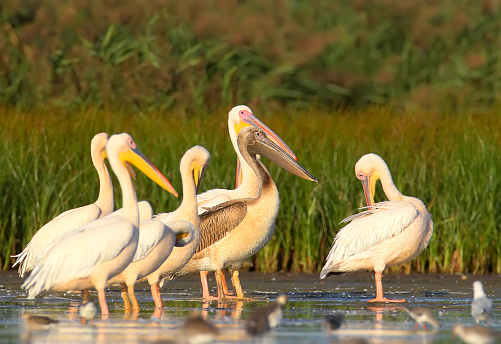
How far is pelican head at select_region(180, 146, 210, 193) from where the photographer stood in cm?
931

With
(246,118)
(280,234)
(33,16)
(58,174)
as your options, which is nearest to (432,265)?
(280,234)

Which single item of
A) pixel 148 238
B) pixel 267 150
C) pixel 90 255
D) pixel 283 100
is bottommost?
pixel 90 255

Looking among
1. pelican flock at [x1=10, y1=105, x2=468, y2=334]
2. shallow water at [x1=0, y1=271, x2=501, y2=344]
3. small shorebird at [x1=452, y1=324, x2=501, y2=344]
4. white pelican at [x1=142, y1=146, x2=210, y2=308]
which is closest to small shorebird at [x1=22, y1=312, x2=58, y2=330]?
shallow water at [x1=0, y1=271, x2=501, y2=344]

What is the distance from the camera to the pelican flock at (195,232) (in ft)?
24.5

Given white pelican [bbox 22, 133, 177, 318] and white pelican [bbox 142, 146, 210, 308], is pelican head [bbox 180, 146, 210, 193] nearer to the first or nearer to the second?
white pelican [bbox 142, 146, 210, 308]

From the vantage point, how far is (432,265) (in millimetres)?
11266

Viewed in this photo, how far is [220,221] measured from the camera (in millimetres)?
9523

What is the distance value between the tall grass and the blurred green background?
0.9 inches

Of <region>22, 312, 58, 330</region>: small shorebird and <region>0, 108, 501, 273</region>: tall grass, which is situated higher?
<region>0, 108, 501, 273</region>: tall grass

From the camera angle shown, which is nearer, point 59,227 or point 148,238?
point 148,238

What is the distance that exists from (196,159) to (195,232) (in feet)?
4.21

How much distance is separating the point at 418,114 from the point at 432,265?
3143 millimetres

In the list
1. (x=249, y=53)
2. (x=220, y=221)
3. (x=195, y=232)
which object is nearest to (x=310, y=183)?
(x=220, y=221)

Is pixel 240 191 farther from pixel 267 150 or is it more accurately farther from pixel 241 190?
pixel 267 150
